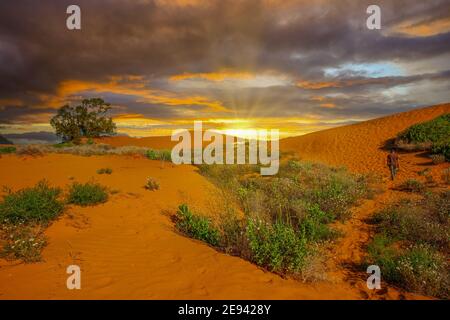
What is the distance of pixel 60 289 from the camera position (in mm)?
4051

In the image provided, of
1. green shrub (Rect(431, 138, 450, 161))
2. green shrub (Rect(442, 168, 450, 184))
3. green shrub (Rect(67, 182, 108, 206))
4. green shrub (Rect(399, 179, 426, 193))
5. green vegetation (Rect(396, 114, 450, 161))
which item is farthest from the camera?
green vegetation (Rect(396, 114, 450, 161))

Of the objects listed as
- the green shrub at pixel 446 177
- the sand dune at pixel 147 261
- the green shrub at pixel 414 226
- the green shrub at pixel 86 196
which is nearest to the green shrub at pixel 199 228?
the sand dune at pixel 147 261

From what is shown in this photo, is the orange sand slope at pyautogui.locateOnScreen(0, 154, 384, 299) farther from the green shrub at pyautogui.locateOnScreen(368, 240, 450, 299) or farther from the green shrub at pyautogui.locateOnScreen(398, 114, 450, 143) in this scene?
the green shrub at pyautogui.locateOnScreen(398, 114, 450, 143)

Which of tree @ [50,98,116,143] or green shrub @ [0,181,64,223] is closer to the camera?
green shrub @ [0,181,64,223]

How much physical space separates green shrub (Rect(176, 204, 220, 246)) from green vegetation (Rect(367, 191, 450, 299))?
9.50 ft

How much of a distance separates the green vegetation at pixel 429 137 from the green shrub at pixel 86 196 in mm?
17144

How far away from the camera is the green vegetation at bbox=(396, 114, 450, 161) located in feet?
59.4

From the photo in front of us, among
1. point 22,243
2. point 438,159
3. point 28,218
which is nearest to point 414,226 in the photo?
point 22,243

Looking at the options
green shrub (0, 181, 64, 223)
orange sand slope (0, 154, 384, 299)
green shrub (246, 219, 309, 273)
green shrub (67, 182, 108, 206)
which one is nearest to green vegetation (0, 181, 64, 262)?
green shrub (0, 181, 64, 223)

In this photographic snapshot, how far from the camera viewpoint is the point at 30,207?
6.64 meters

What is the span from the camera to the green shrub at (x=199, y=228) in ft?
19.6

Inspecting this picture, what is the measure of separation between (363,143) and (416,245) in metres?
21.3

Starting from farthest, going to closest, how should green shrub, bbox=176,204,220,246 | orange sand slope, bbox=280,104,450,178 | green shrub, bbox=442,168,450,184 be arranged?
orange sand slope, bbox=280,104,450,178
green shrub, bbox=442,168,450,184
green shrub, bbox=176,204,220,246

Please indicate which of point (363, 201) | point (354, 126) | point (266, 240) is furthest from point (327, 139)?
point (266, 240)
